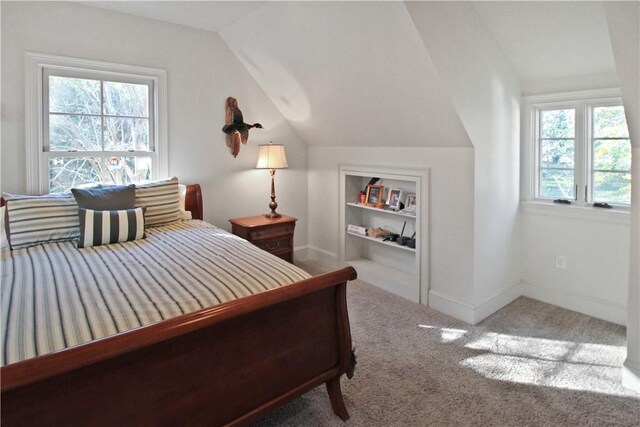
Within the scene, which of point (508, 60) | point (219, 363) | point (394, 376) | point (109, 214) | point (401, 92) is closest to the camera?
point (219, 363)

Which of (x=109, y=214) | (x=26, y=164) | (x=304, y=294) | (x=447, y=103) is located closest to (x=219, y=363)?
(x=304, y=294)

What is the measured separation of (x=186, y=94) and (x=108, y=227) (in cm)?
162

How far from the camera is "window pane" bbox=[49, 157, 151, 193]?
123 inches

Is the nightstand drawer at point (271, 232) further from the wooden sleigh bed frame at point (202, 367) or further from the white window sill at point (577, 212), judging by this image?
the white window sill at point (577, 212)

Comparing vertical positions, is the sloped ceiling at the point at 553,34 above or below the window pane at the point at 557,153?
above

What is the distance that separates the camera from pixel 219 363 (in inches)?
58.7

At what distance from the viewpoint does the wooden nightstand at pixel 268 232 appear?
370cm

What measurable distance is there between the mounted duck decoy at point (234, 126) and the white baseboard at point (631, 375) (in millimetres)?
3460

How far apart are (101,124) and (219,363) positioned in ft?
8.78

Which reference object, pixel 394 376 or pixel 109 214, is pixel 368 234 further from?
pixel 109 214

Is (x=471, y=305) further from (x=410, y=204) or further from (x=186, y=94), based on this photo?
(x=186, y=94)

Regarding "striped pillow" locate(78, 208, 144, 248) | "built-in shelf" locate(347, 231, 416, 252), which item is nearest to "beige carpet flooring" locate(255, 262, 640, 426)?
"built-in shelf" locate(347, 231, 416, 252)

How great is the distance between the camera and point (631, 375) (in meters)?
2.14

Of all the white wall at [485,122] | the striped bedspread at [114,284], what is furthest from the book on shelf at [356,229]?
the striped bedspread at [114,284]
